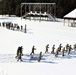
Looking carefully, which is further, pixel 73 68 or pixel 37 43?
pixel 37 43

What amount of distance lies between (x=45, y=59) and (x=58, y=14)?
48244 millimetres

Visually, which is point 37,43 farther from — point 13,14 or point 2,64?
point 13,14

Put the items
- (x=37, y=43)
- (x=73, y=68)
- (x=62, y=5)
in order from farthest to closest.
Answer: (x=62, y=5), (x=37, y=43), (x=73, y=68)

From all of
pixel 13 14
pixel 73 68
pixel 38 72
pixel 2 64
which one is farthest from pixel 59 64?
pixel 13 14

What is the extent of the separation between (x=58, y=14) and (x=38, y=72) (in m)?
51.8

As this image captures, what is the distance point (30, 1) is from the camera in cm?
7156

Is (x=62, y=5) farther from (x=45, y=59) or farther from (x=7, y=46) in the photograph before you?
(x=45, y=59)

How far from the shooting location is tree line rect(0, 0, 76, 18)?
64.3m

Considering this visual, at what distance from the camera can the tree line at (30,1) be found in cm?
6431

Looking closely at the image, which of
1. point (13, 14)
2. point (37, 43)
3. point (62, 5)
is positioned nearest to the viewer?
point (37, 43)

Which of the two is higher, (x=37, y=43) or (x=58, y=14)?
(x=37, y=43)

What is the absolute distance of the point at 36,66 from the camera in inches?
625

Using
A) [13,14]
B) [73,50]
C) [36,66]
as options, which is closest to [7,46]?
[73,50]

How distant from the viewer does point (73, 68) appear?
15586 millimetres
